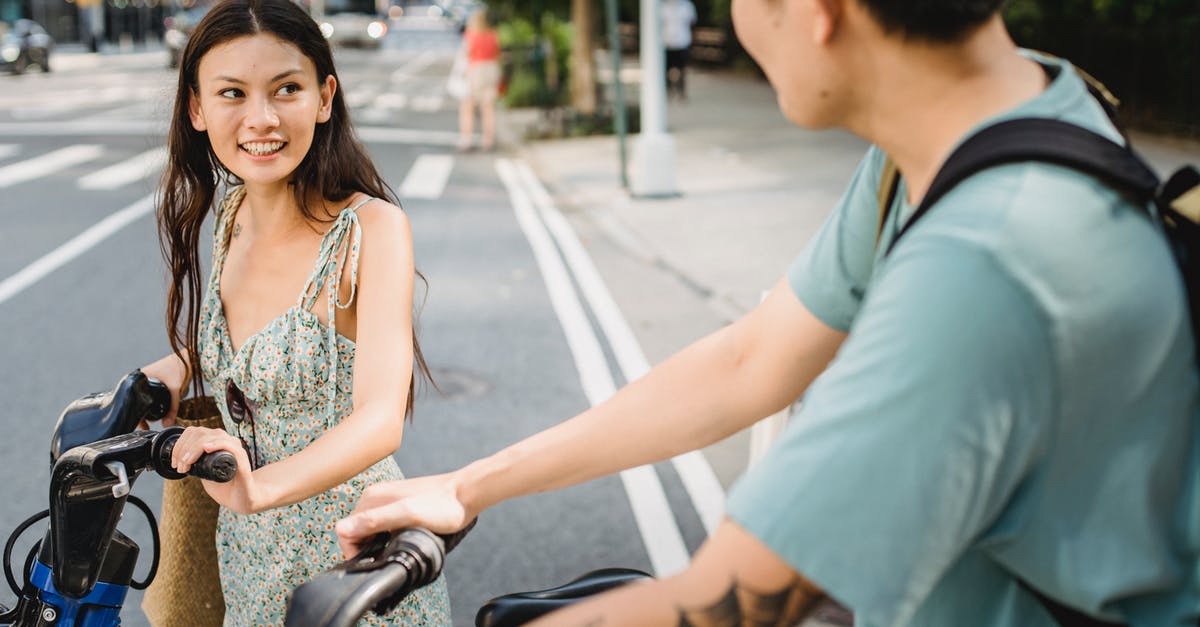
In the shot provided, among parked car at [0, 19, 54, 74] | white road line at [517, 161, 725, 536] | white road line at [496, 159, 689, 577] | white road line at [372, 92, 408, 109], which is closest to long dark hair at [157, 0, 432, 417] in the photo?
white road line at [517, 161, 725, 536]

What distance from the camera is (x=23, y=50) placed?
32.5 meters

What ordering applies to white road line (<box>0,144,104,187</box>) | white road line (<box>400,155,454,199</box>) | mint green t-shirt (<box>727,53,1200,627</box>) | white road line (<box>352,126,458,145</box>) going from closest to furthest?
mint green t-shirt (<box>727,53,1200,627</box>) < white road line (<box>400,155,454,199</box>) < white road line (<box>0,144,104,187</box>) < white road line (<box>352,126,458,145</box>)

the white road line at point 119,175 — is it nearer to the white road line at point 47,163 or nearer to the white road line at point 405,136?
the white road line at point 47,163

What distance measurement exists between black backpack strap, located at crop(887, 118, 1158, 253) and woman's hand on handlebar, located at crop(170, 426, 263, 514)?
1117 mm

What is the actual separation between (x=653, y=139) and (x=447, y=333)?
6.36 meters

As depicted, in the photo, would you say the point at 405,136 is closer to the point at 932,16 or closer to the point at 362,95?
the point at 362,95

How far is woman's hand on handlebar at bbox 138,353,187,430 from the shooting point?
7.62 feet

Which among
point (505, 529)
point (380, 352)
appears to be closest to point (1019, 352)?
point (380, 352)

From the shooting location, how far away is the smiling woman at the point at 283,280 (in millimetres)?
2201

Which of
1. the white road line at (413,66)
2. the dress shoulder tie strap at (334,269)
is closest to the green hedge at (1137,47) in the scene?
the dress shoulder tie strap at (334,269)

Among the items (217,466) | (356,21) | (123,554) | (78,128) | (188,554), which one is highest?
(217,466)

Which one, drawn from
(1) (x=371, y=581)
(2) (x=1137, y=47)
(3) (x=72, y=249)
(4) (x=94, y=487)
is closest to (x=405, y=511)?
(1) (x=371, y=581)

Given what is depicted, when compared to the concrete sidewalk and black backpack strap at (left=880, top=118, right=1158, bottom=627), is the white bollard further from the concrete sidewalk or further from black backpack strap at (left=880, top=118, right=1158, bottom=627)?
black backpack strap at (left=880, top=118, right=1158, bottom=627)

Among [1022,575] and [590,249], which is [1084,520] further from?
[590,249]
